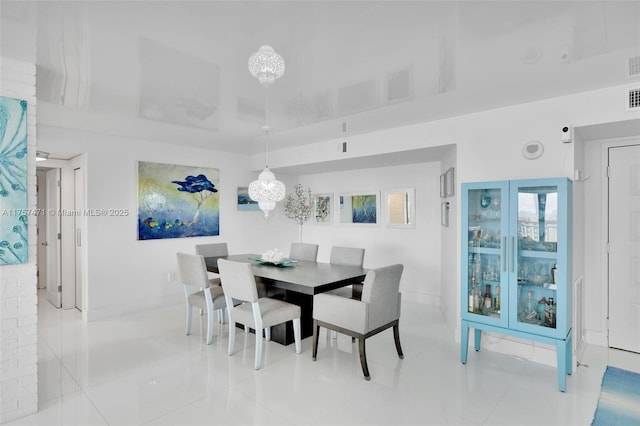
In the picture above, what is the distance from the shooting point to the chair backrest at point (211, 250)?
493cm

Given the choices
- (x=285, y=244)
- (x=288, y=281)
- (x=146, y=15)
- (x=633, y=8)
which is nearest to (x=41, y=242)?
(x=285, y=244)

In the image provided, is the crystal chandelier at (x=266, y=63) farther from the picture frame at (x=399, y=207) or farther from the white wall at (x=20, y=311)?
the picture frame at (x=399, y=207)

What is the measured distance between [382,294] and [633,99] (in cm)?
251

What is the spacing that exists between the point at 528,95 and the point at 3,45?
3885 millimetres

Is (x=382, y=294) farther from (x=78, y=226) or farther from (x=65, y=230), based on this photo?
(x=65, y=230)

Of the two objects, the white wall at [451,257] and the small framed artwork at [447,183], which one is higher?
the small framed artwork at [447,183]

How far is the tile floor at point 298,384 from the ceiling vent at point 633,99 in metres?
2.22

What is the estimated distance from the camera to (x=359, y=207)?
243 inches

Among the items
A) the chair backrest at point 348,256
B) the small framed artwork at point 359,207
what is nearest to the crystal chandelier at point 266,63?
the chair backrest at point 348,256

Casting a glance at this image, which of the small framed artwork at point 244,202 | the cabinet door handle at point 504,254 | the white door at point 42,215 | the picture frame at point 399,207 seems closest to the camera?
the cabinet door handle at point 504,254

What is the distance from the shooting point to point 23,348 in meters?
2.42

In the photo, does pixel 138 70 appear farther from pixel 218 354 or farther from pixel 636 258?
pixel 636 258

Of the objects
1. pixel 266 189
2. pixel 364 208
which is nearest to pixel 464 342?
pixel 266 189

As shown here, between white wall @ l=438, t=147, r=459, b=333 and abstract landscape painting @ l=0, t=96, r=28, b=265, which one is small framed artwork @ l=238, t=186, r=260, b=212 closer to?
white wall @ l=438, t=147, r=459, b=333
